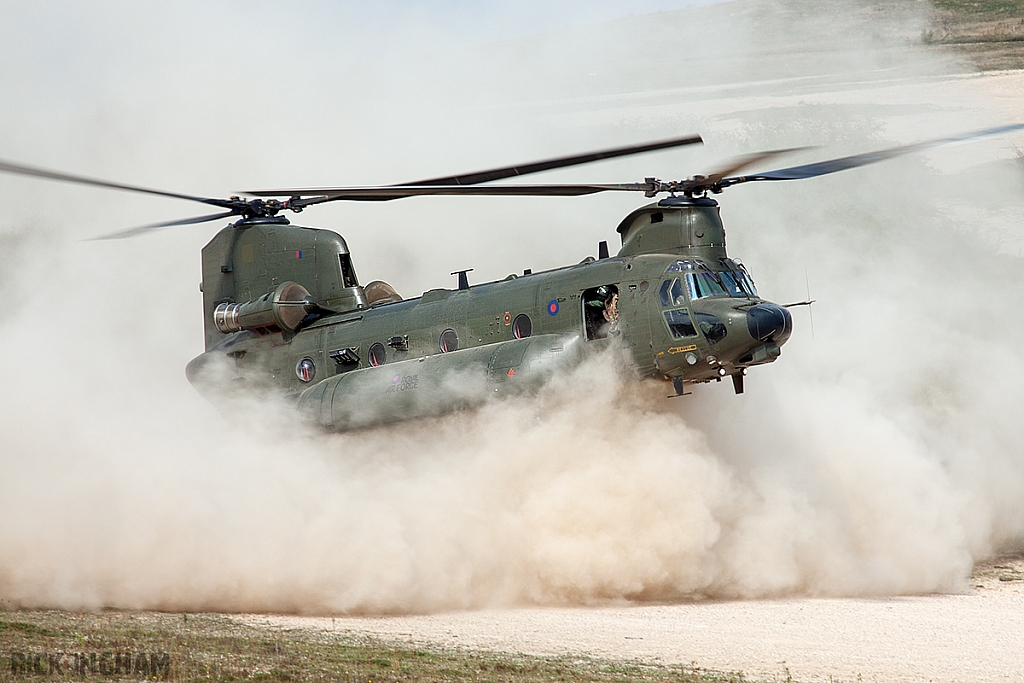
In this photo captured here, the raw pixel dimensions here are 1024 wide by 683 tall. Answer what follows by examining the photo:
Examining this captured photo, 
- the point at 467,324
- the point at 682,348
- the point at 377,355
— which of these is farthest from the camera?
the point at 377,355

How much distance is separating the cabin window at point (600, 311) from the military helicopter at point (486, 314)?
0.6 inches

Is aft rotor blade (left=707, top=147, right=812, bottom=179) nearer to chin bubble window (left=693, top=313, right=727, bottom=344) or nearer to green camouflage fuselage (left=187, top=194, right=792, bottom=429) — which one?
green camouflage fuselage (left=187, top=194, right=792, bottom=429)

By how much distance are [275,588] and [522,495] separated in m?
3.45

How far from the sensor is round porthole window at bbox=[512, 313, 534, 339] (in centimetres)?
1608

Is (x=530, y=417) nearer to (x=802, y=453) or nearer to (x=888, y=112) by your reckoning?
(x=802, y=453)

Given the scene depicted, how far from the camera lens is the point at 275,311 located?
1867 centimetres

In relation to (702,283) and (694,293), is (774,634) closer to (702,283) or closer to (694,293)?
(694,293)

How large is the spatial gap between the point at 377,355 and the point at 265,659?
8.14 m

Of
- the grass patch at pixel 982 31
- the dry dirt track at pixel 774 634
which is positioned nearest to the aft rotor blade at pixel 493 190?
the dry dirt track at pixel 774 634

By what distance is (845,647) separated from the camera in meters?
11.7

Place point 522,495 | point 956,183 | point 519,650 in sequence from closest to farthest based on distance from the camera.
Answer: point 519,650
point 522,495
point 956,183

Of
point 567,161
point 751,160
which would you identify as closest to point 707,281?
point 751,160

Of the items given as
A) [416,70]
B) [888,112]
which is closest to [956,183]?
[888,112]

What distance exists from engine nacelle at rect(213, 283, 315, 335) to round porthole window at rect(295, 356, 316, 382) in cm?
64
